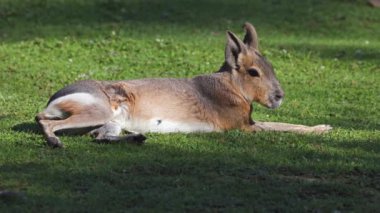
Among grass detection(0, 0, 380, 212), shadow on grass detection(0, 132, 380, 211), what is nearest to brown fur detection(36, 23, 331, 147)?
grass detection(0, 0, 380, 212)

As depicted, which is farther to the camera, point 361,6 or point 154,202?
point 361,6

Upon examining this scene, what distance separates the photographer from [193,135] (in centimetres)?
775

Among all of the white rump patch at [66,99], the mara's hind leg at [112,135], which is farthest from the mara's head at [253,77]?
the white rump patch at [66,99]

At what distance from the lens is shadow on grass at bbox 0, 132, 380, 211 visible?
5691 mm

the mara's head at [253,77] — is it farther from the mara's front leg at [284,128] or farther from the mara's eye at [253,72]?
the mara's front leg at [284,128]

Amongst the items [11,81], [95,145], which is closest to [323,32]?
[11,81]

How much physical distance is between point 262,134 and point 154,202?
243 centimetres

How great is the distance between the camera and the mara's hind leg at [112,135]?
7.14 m

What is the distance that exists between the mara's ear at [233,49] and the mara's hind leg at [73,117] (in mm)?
1316

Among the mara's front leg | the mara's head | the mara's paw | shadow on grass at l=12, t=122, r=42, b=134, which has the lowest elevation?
the mara's paw

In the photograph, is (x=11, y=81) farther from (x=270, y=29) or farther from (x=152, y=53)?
(x=270, y=29)

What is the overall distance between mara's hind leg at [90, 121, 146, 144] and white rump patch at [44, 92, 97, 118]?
9.5 inches

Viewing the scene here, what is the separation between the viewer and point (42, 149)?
6906 mm

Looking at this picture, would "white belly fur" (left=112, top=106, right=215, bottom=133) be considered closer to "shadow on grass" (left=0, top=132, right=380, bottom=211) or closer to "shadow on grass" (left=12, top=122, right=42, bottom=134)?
"shadow on grass" (left=0, top=132, right=380, bottom=211)
